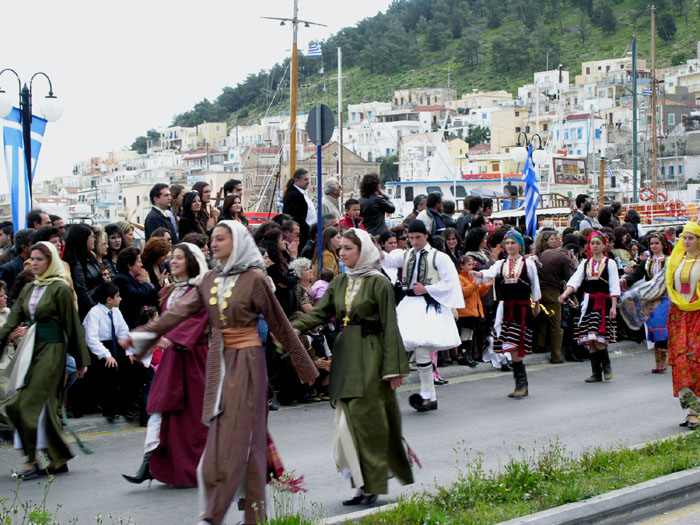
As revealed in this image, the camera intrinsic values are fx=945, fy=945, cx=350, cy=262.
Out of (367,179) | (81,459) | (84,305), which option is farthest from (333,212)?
(81,459)

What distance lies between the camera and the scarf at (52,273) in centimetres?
788

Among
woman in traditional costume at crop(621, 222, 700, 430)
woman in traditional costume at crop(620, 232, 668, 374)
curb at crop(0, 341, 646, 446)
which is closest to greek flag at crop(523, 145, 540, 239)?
curb at crop(0, 341, 646, 446)

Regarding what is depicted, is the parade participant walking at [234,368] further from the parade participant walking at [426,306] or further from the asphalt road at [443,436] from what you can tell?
the parade participant walking at [426,306]

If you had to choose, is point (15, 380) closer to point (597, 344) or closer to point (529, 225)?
point (597, 344)

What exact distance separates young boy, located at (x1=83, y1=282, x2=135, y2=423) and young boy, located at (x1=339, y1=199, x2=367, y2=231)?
4.41 m

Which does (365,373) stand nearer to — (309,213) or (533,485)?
(533,485)

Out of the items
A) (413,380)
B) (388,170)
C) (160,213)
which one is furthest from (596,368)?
(388,170)

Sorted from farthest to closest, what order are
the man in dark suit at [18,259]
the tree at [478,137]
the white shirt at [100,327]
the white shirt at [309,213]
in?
1. the tree at [478,137]
2. the white shirt at [309,213]
3. the man in dark suit at [18,259]
4. the white shirt at [100,327]

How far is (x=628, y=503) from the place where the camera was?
21.6ft

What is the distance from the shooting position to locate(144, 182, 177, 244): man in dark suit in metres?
12.2

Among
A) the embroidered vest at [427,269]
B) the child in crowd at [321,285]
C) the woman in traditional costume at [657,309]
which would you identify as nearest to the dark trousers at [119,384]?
the child in crowd at [321,285]

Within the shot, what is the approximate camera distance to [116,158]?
19350 centimetres

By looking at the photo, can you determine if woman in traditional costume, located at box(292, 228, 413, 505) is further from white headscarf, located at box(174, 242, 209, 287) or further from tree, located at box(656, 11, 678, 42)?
tree, located at box(656, 11, 678, 42)

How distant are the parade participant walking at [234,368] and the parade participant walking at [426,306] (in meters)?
4.07
